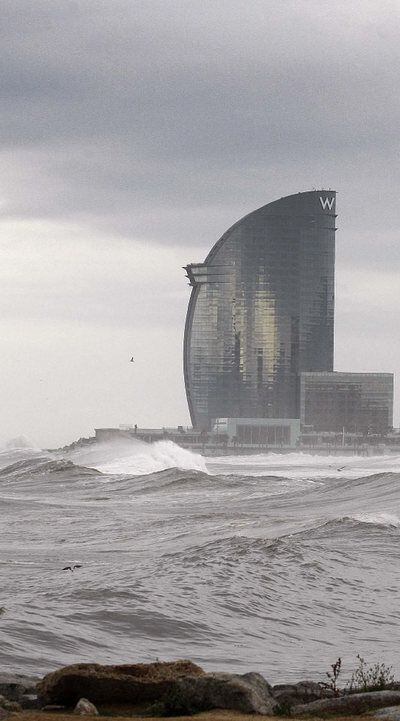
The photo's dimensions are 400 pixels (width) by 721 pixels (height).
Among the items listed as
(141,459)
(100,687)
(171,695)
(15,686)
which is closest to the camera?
(171,695)

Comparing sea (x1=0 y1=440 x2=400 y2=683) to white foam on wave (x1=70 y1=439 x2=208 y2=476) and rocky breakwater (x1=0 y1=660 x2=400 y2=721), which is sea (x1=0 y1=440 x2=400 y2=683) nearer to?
rocky breakwater (x1=0 y1=660 x2=400 y2=721)

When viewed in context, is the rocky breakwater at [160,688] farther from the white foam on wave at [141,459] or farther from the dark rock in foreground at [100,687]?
the white foam on wave at [141,459]

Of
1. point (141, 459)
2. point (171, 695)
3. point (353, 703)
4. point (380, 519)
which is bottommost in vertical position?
point (353, 703)

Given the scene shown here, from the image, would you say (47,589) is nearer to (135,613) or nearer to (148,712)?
(135,613)

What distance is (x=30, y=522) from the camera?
154ft

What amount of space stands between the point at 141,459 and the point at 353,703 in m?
109

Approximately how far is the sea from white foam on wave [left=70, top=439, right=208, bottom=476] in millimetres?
55631

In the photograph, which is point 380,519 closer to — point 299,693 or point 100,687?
point 299,693

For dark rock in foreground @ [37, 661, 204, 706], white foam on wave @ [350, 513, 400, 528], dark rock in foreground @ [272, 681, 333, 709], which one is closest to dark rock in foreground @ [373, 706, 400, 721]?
dark rock in foreground @ [272, 681, 333, 709]

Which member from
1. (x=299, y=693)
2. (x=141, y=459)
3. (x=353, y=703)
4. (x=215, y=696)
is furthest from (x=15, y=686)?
(x=141, y=459)

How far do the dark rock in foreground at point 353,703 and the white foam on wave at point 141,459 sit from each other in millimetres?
89723

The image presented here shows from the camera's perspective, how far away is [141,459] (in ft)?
405

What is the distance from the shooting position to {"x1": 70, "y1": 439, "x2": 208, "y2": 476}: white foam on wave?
112 meters

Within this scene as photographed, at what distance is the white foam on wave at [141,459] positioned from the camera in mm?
111875
